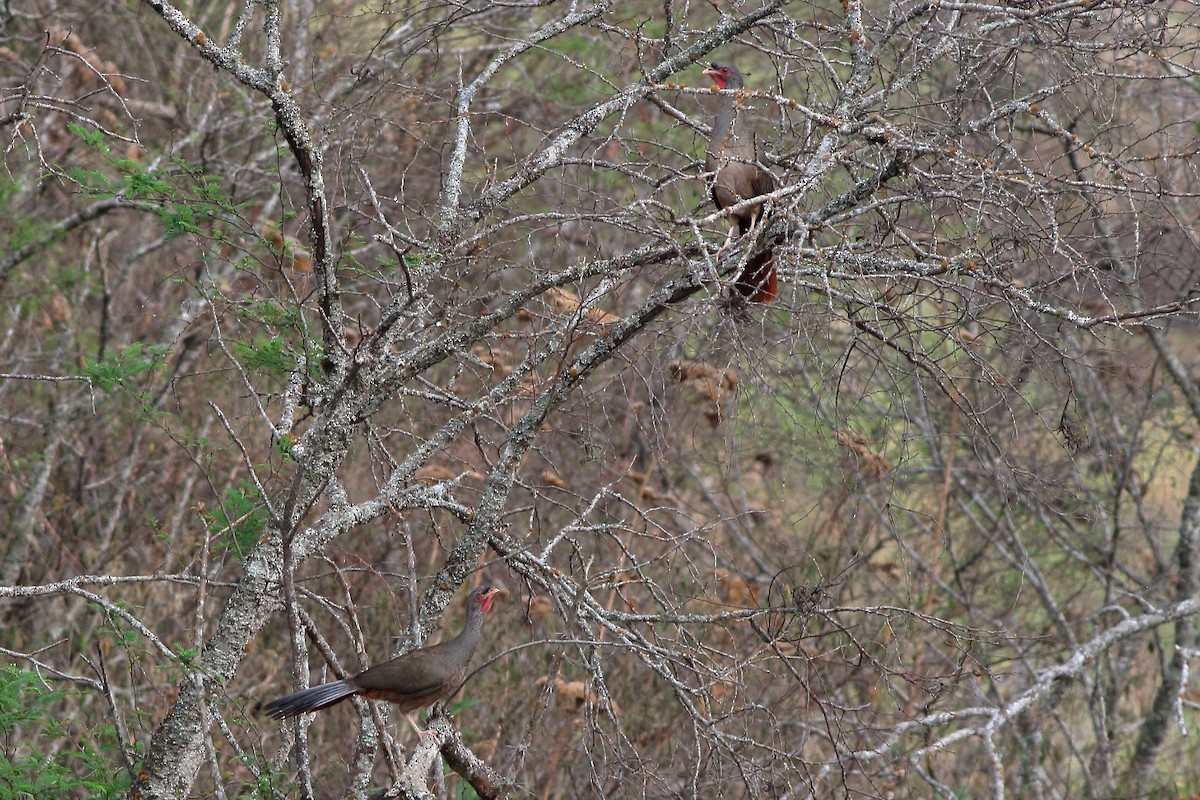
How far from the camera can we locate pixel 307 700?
4.12 m

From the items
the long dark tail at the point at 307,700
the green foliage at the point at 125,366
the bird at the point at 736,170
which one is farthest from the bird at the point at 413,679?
the bird at the point at 736,170

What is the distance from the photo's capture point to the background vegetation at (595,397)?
13.5 feet

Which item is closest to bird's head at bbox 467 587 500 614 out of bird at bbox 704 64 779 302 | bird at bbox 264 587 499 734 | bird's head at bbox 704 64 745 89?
bird at bbox 264 587 499 734

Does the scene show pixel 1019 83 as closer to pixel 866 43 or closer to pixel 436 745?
pixel 866 43

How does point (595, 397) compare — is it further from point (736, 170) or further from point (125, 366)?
point (125, 366)

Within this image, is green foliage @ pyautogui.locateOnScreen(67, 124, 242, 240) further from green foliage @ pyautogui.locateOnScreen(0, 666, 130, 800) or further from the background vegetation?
green foliage @ pyautogui.locateOnScreen(0, 666, 130, 800)

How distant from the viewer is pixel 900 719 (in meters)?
7.69

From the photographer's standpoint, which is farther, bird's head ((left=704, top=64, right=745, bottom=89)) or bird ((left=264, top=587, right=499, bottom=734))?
bird's head ((left=704, top=64, right=745, bottom=89))

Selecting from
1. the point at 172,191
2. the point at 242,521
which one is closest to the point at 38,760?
the point at 242,521

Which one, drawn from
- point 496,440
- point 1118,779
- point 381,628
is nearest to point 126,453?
point 381,628

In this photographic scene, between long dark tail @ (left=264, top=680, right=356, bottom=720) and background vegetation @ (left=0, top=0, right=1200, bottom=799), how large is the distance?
7cm

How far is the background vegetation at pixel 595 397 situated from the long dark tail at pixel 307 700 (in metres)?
0.07

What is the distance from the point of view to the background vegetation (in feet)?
13.5

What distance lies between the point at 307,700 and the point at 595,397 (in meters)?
1.86
